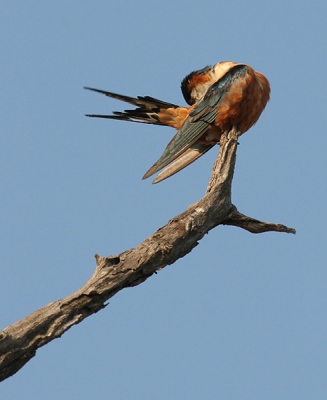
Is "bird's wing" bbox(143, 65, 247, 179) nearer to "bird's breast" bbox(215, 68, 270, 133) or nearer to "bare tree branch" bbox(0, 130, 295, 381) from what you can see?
"bird's breast" bbox(215, 68, 270, 133)

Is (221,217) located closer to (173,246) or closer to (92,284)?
(173,246)

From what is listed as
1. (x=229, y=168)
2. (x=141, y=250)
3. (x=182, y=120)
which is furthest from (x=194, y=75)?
(x=141, y=250)

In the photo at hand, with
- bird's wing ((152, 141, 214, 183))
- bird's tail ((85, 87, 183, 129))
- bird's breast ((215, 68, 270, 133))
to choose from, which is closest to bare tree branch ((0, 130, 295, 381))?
bird's breast ((215, 68, 270, 133))

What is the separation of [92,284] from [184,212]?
3.60ft

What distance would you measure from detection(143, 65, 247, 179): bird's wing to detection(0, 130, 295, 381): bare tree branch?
2.66ft

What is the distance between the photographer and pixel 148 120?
25.2 ft

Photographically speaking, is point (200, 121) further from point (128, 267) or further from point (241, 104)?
point (128, 267)

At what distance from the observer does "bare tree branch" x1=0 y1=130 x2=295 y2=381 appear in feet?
16.1

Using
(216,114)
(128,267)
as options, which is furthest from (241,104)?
(128,267)

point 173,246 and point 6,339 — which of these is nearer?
point 6,339

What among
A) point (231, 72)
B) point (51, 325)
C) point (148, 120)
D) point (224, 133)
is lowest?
point (51, 325)

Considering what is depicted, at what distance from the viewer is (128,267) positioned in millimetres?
5262

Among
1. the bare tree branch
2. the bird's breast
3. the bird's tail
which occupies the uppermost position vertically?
the bird's tail

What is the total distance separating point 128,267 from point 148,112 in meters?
2.85
